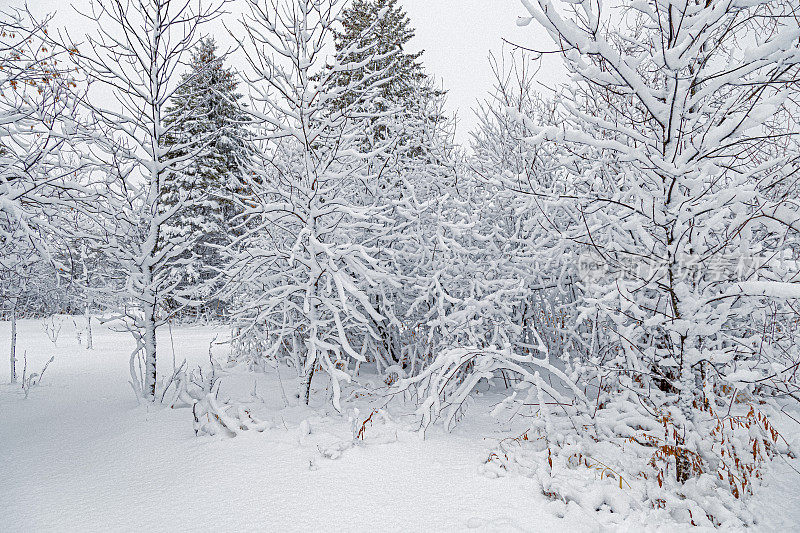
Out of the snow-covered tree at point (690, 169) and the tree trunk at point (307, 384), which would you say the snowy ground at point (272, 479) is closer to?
the tree trunk at point (307, 384)

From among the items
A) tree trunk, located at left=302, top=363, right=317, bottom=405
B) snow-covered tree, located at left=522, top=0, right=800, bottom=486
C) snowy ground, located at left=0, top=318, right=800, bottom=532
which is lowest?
snowy ground, located at left=0, top=318, right=800, bottom=532

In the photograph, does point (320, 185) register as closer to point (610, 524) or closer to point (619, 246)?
point (619, 246)

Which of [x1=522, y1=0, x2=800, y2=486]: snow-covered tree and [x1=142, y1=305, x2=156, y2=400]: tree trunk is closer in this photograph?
[x1=522, y1=0, x2=800, y2=486]: snow-covered tree

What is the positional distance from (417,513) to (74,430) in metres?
3.69

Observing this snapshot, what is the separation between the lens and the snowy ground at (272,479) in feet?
8.18

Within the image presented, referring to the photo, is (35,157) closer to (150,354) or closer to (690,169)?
(150,354)

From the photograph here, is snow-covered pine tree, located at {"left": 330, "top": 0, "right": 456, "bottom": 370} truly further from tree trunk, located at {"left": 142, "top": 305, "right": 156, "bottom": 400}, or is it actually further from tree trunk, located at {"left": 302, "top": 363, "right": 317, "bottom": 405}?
tree trunk, located at {"left": 142, "top": 305, "right": 156, "bottom": 400}

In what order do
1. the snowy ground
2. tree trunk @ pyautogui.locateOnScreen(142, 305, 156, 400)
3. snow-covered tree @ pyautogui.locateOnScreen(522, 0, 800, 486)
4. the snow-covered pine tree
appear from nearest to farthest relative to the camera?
snow-covered tree @ pyautogui.locateOnScreen(522, 0, 800, 486) < the snowy ground < tree trunk @ pyautogui.locateOnScreen(142, 305, 156, 400) < the snow-covered pine tree

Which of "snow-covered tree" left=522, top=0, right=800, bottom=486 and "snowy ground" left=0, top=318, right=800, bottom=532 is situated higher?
"snow-covered tree" left=522, top=0, right=800, bottom=486

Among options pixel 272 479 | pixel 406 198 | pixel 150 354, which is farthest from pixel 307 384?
pixel 406 198

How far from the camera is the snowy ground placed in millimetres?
2492

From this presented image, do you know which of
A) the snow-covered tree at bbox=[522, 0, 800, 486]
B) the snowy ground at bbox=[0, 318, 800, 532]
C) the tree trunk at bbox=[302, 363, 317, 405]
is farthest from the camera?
the tree trunk at bbox=[302, 363, 317, 405]

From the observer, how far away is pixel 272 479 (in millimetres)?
3031

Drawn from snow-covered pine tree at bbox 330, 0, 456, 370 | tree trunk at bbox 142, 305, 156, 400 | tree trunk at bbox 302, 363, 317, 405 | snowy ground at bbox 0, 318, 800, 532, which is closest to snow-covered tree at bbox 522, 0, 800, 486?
snowy ground at bbox 0, 318, 800, 532
